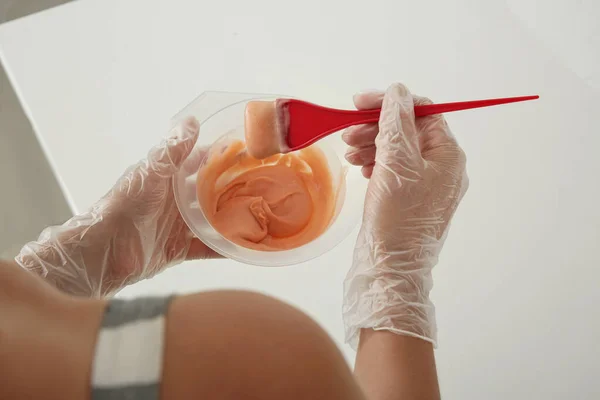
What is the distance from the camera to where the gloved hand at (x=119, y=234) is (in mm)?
777

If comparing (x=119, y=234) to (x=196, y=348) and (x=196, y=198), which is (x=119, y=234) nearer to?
(x=196, y=198)

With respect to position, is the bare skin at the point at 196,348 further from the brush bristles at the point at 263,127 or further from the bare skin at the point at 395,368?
the brush bristles at the point at 263,127

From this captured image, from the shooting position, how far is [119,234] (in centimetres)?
83

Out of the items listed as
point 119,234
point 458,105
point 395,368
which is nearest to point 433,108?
point 458,105

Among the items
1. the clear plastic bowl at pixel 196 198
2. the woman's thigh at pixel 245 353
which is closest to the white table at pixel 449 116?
the clear plastic bowl at pixel 196 198

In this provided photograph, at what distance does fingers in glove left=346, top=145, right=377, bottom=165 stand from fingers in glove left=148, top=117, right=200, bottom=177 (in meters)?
0.27

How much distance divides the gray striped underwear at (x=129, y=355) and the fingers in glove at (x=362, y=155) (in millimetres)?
579

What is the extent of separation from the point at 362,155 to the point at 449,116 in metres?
0.31

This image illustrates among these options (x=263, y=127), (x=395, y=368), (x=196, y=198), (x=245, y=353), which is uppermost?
(x=263, y=127)

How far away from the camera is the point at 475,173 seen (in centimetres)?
102

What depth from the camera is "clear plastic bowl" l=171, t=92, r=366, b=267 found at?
30.4 inches

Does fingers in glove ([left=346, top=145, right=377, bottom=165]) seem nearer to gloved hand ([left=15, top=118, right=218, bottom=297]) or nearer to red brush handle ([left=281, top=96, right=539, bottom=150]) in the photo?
red brush handle ([left=281, top=96, right=539, bottom=150])

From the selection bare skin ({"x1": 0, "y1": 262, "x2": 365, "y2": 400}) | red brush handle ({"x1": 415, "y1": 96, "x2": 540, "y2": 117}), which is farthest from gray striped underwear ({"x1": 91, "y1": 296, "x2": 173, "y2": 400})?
red brush handle ({"x1": 415, "y1": 96, "x2": 540, "y2": 117})

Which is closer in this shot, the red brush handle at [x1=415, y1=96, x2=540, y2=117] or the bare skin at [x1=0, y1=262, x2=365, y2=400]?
the bare skin at [x1=0, y1=262, x2=365, y2=400]
